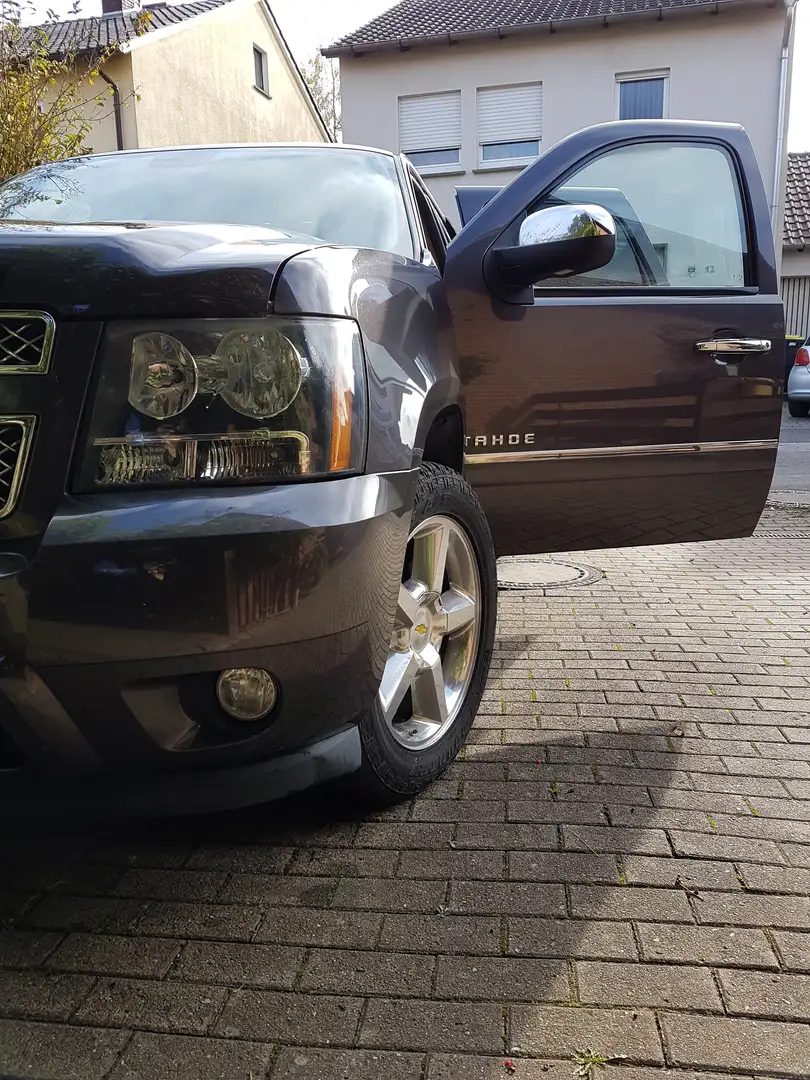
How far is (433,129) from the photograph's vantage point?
21.9 m

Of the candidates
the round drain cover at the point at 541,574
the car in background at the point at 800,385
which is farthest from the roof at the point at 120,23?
the round drain cover at the point at 541,574

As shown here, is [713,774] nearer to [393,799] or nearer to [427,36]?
[393,799]

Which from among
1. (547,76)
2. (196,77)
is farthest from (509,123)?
(196,77)

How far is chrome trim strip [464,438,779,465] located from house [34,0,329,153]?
1466 centimetres

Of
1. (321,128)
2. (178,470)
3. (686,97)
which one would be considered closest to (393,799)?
(178,470)

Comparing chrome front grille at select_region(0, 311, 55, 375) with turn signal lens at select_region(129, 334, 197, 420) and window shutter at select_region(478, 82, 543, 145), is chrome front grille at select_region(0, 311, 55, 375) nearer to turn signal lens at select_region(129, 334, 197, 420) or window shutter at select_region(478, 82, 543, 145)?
turn signal lens at select_region(129, 334, 197, 420)

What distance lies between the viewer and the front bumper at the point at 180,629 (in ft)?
5.46

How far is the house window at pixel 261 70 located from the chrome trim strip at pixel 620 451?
24.7 m

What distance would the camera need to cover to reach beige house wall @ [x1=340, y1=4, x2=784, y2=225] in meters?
19.8

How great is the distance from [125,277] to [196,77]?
22.1m

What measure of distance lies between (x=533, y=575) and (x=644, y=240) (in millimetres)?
2345

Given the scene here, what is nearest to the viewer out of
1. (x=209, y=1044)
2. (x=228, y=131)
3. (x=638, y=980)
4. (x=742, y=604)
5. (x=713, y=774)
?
(x=209, y=1044)

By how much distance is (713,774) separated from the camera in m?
2.76

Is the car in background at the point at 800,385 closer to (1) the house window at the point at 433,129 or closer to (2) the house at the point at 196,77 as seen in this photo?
(1) the house window at the point at 433,129
